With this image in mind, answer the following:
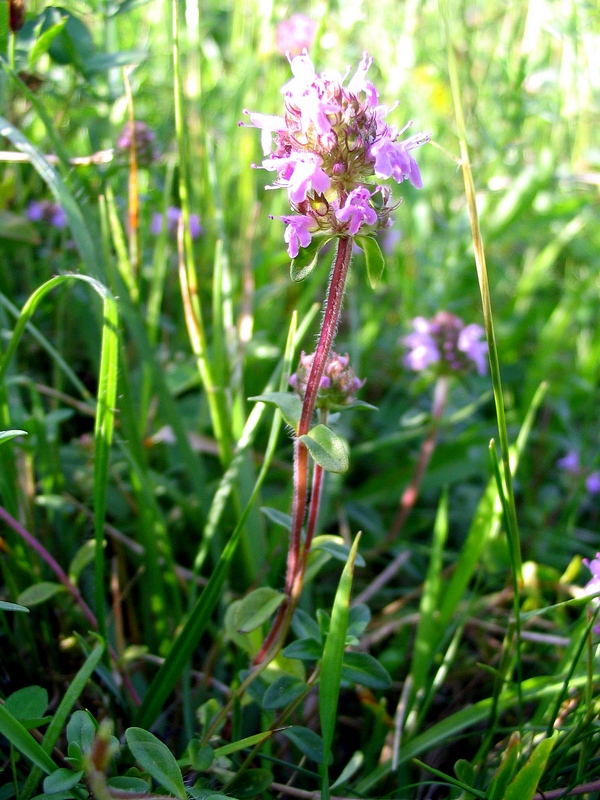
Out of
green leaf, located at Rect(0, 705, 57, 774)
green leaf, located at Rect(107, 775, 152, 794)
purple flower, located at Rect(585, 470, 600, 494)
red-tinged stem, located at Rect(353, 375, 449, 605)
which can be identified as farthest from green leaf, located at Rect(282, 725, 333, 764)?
purple flower, located at Rect(585, 470, 600, 494)

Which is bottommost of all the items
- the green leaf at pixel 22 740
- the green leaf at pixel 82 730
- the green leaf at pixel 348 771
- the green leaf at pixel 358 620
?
the green leaf at pixel 348 771

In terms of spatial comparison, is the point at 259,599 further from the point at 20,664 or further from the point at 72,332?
the point at 72,332

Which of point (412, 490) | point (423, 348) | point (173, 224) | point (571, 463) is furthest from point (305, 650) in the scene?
point (173, 224)

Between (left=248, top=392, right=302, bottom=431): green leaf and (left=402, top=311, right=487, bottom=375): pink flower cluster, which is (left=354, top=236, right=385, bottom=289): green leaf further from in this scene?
(left=402, top=311, right=487, bottom=375): pink flower cluster

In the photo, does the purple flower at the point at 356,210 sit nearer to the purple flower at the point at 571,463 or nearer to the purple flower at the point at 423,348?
the purple flower at the point at 423,348

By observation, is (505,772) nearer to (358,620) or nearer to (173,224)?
(358,620)

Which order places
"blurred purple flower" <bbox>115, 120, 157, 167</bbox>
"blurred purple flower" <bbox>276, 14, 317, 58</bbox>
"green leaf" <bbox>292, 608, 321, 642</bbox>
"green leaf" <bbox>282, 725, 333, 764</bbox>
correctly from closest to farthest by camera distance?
"green leaf" <bbox>282, 725, 333, 764</bbox>
"green leaf" <bbox>292, 608, 321, 642</bbox>
"blurred purple flower" <bbox>115, 120, 157, 167</bbox>
"blurred purple flower" <bbox>276, 14, 317, 58</bbox>

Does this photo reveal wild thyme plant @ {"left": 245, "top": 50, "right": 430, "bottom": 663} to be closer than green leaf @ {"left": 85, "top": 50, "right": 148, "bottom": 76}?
Yes

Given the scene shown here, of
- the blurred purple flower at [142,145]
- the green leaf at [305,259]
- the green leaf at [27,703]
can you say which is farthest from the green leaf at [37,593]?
the blurred purple flower at [142,145]
